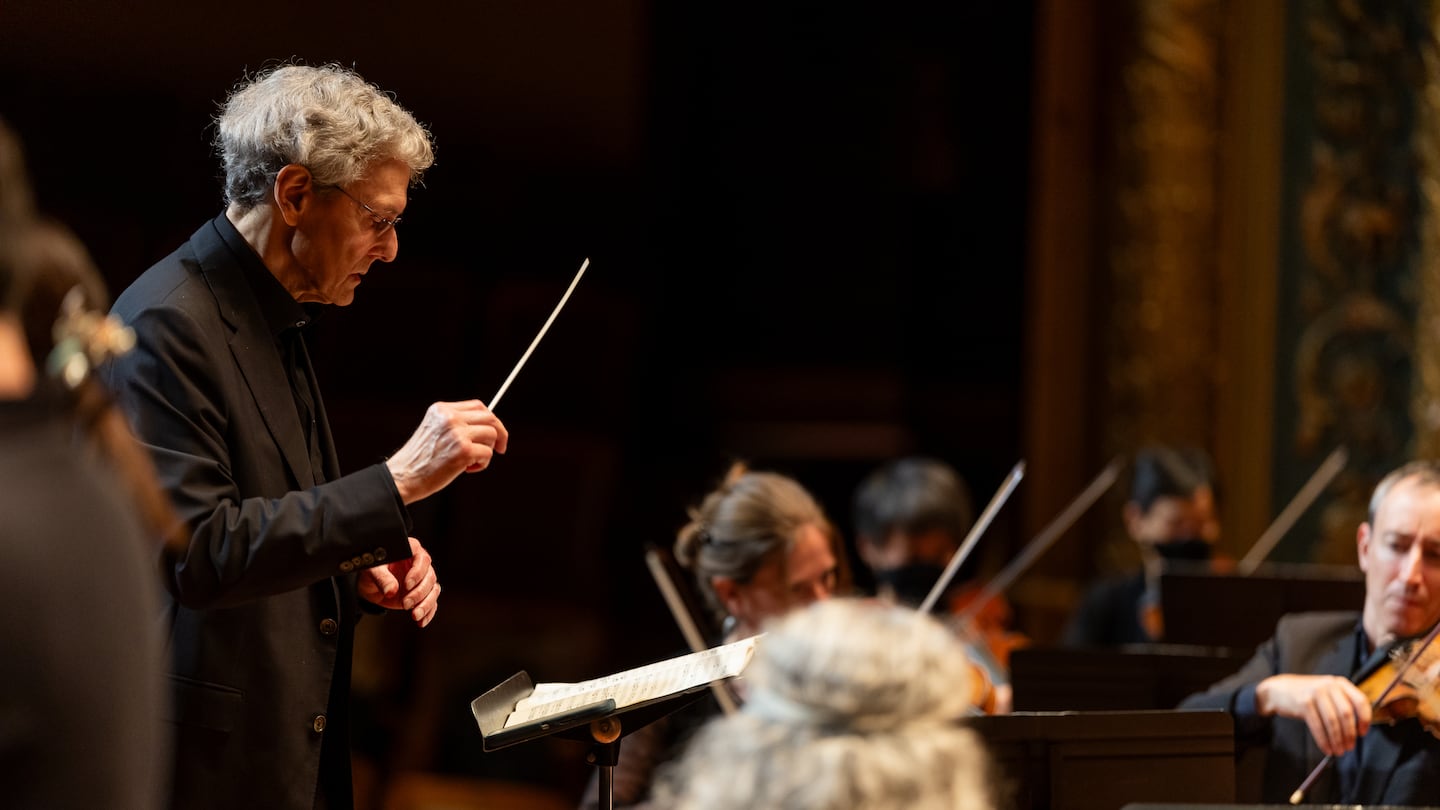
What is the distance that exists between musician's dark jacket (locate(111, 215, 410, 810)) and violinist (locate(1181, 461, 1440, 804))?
1.23 metres

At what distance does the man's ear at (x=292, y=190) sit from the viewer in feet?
6.31

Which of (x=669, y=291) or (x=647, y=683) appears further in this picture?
(x=669, y=291)

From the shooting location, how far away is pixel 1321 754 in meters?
2.39

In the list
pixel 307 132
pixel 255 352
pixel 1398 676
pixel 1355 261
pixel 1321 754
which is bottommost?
pixel 1321 754

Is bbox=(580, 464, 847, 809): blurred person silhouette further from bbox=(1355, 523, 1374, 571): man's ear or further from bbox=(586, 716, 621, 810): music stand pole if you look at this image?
bbox=(1355, 523, 1374, 571): man's ear

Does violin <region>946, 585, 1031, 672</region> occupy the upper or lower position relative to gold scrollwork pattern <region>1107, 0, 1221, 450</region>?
lower

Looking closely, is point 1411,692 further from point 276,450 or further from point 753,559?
point 276,450

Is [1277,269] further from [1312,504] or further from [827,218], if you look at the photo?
[827,218]

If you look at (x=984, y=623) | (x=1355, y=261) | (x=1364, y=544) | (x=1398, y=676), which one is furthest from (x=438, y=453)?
(x=1355, y=261)

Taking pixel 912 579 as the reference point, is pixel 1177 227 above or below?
above

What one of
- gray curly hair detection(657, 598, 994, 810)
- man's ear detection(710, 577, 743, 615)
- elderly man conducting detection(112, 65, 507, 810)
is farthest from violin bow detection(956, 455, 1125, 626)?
gray curly hair detection(657, 598, 994, 810)

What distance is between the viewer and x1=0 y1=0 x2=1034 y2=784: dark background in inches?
202

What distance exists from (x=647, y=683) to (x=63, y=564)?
34.4 inches

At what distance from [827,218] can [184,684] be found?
13.9ft
